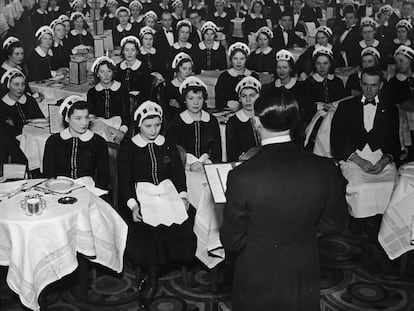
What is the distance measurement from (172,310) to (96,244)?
652mm

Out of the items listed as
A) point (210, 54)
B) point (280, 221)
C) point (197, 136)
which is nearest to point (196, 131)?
point (197, 136)

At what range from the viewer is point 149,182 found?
15.1 ft

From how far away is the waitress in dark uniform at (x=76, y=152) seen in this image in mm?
4645

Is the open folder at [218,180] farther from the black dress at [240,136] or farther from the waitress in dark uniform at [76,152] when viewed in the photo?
the black dress at [240,136]

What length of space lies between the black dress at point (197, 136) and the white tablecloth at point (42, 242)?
4.96ft

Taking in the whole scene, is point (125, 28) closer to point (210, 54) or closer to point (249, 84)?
point (210, 54)

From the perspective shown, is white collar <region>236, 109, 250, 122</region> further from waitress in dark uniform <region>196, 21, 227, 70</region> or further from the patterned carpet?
waitress in dark uniform <region>196, 21, 227, 70</region>

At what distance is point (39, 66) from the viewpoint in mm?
8102

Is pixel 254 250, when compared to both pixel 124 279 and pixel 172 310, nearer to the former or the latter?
pixel 172 310

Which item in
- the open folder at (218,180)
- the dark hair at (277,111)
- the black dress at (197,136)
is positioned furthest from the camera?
the black dress at (197,136)

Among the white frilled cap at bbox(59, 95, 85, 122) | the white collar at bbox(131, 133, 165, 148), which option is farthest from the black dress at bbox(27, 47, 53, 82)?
the white collar at bbox(131, 133, 165, 148)

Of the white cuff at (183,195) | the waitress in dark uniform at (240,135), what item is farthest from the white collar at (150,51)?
the white cuff at (183,195)

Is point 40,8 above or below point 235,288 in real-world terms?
above

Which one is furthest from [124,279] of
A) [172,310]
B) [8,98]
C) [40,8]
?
[40,8]
